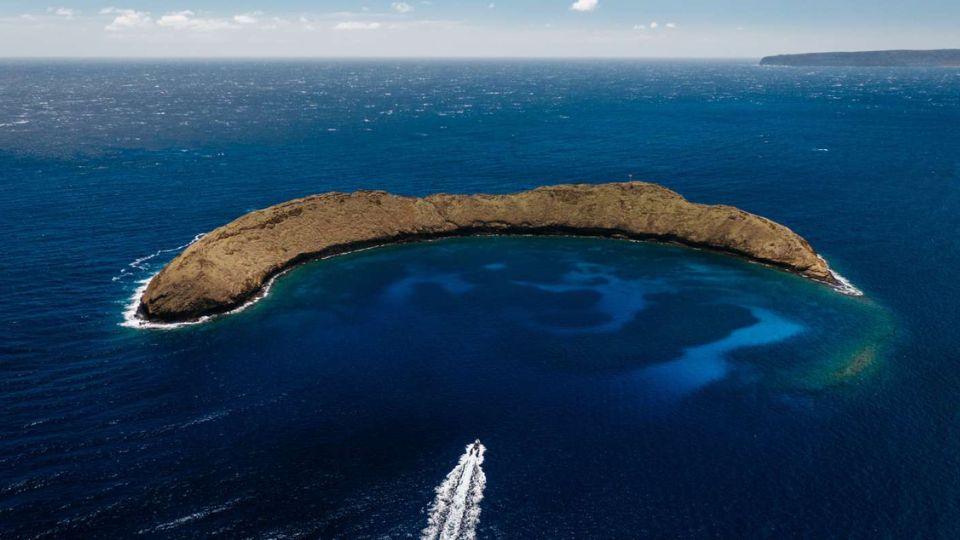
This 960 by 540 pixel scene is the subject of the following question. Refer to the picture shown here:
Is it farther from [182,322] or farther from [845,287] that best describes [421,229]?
[845,287]

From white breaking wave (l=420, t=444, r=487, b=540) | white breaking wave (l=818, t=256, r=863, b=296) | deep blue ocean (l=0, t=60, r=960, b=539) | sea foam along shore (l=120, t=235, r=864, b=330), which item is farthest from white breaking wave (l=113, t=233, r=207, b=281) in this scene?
white breaking wave (l=818, t=256, r=863, b=296)

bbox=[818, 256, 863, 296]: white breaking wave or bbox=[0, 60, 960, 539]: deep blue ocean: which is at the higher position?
bbox=[818, 256, 863, 296]: white breaking wave

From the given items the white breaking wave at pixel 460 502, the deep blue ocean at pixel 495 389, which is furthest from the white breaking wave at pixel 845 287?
the white breaking wave at pixel 460 502

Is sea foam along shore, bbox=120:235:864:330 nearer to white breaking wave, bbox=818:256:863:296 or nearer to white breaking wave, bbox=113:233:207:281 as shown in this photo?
white breaking wave, bbox=818:256:863:296

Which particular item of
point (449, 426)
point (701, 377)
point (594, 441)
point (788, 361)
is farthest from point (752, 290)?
point (449, 426)

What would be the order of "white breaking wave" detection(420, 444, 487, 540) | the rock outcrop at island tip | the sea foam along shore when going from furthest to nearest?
the rock outcrop at island tip, the sea foam along shore, "white breaking wave" detection(420, 444, 487, 540)

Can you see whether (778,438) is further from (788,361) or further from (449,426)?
(449,426)

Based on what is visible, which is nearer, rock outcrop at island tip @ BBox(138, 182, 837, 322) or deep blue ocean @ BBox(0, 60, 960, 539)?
deep blue ocean @ BBox(0, 60, 960, 539)

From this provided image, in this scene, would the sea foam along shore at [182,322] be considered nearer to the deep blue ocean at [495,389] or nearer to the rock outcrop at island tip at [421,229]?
the rock outcrop at island tip at [421,229]
